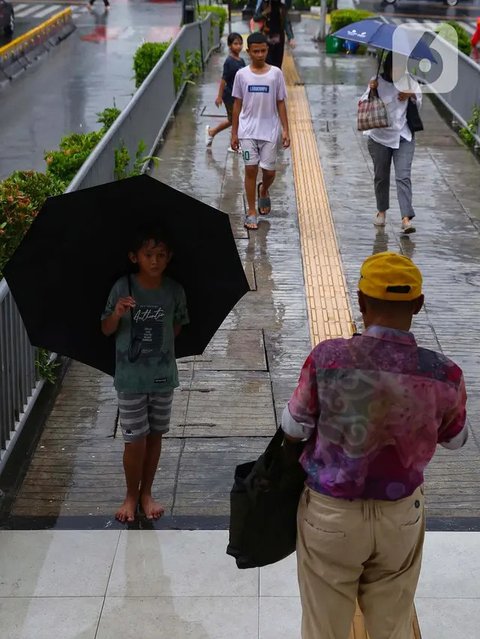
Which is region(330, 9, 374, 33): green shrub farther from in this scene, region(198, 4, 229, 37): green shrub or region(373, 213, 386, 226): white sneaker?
region(373, 213, 386, 226): white sneaker

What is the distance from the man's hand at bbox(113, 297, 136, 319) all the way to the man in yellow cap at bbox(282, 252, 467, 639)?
131 cm

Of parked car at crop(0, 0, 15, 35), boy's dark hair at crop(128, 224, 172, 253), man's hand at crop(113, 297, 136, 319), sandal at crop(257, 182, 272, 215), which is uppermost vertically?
boy's dark hair at crop(128, 224, 172, 253)

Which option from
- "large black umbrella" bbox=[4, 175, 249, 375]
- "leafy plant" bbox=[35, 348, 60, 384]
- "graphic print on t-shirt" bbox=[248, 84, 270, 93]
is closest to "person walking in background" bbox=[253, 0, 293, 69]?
"graphic print on t-shirt" bbox=[248, 84, 270, 93]

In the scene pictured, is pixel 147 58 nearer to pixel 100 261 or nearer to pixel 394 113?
pixel 394 113

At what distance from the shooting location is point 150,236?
455cm

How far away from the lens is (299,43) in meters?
26.0

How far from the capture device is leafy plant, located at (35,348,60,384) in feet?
21.4

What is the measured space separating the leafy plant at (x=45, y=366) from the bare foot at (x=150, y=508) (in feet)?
5.13

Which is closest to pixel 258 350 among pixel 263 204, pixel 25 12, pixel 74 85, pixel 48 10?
pixel 263 204

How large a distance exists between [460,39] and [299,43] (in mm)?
7999

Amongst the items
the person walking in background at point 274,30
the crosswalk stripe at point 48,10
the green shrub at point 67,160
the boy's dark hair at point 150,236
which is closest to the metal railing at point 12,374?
the boy's dark hair at point 150,236

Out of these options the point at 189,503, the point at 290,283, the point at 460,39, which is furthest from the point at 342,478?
the point at 460,39

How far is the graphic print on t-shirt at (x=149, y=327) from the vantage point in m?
4.72

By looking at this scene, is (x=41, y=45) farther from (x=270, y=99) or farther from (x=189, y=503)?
(x=189, y=503)
